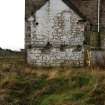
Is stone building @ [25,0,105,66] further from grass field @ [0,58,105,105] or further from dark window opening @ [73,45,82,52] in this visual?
grass field @ [0,58,105,105]

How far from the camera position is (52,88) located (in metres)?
18.3

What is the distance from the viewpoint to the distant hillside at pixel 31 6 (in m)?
25.0

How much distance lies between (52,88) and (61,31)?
6.70 meters

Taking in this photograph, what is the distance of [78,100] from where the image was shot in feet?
54.5

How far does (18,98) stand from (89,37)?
7.87 meters

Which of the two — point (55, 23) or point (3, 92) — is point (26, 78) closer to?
point (3, 92)

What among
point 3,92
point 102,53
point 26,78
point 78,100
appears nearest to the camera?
point 78,100

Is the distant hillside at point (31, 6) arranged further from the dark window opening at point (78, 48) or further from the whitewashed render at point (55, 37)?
the dark window opening at point (78, 48)

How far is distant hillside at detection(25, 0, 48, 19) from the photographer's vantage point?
25.0 meters

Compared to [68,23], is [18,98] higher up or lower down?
lower down

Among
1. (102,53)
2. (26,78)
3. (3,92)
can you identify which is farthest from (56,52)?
(3,92)

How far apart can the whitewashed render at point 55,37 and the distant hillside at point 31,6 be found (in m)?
0.24

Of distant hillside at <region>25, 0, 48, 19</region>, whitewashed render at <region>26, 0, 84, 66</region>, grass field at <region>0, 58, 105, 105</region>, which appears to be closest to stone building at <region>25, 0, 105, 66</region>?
whitewashed render at <region>26, 0, 84, 66</region>

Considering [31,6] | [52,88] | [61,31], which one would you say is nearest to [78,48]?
[61,31]
